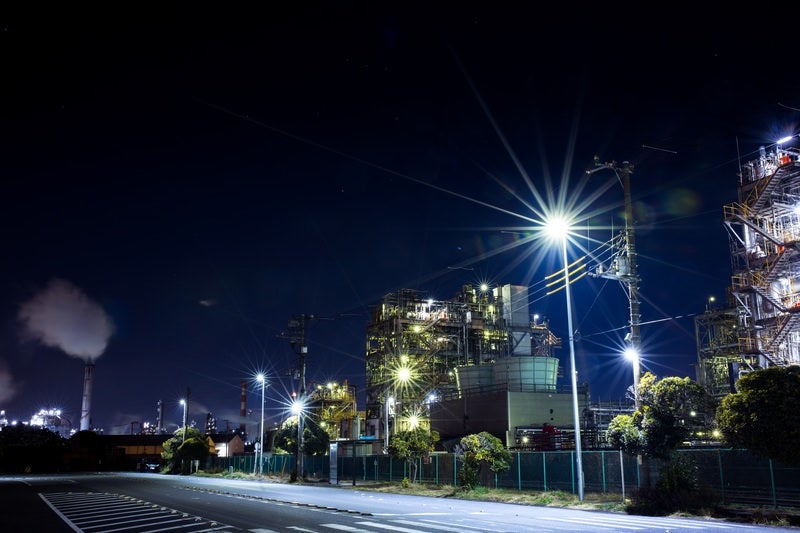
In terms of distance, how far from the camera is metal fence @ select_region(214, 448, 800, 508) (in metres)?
24.2

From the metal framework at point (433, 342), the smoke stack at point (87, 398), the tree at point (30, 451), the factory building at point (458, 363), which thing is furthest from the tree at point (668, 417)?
the smoke stack at point (87, 398)

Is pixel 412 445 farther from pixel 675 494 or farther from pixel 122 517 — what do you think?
pixel 122 517

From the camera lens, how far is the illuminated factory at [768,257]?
48.8 meters

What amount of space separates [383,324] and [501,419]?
25097 mm

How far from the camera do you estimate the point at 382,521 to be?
2181 cm

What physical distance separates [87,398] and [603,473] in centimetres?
13065

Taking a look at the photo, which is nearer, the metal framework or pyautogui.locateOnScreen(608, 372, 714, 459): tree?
pyautogui.locateOnScreen(608, 372, 714, 459): tree

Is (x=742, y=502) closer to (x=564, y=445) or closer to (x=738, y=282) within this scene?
(x=564, y=445)

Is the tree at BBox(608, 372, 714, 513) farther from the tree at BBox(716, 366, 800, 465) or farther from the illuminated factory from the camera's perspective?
the illuminated factory

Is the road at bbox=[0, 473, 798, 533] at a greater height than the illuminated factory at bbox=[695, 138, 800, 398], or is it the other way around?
the illuminated factory at bbox=[695, 138, 800, 398]

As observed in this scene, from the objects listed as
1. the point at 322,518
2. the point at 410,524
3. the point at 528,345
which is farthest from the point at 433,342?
the point at 410,524

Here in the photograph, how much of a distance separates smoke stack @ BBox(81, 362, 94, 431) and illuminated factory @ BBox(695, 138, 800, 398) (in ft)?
408

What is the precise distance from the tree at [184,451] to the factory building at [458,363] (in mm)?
20109

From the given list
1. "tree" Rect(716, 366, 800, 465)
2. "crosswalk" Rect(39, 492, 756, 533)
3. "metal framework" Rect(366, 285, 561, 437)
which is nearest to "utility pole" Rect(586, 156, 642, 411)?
"tree" Rect(716, 366, 800, 465)
